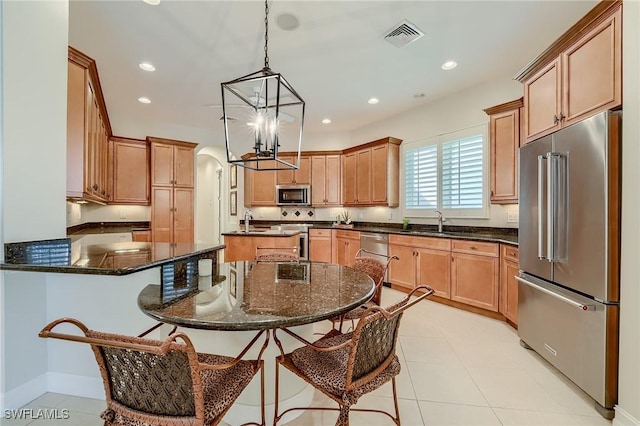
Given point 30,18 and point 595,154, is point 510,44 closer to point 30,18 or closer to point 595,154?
point 595,154

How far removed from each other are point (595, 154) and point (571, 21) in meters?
1.66

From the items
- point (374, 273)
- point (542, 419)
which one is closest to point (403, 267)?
point (374, 273)

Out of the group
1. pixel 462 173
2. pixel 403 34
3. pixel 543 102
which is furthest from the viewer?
pixel 462 173

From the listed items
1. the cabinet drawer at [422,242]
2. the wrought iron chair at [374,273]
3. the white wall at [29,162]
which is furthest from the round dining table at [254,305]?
the cabinet drawer at [422,242]

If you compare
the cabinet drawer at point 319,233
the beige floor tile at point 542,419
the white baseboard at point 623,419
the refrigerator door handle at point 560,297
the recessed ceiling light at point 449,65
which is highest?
the recessed ceiling light at point 449,65

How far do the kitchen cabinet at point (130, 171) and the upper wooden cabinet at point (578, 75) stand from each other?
5601 mm

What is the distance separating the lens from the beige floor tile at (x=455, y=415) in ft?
5.40

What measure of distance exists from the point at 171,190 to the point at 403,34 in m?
4.54

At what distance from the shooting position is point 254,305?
1.20 meters

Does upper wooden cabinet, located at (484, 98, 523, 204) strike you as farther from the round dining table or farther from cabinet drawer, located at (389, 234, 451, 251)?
the round dining table

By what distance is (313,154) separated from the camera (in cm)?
600

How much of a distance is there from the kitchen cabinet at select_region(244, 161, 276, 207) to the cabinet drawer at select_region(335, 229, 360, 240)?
163cm

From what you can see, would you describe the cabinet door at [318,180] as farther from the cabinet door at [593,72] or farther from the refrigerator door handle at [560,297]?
the cabinet door at [593,72]

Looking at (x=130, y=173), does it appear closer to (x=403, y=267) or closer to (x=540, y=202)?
(x=403, y=267)
